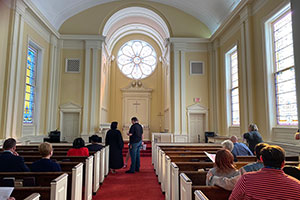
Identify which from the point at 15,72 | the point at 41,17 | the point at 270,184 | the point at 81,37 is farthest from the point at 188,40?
the point at 270,184

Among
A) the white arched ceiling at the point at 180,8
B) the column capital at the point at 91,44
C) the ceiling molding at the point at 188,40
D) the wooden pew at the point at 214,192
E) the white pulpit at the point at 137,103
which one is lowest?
the wooden pew at the point at 214,192

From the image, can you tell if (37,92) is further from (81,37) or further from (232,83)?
(232,83)

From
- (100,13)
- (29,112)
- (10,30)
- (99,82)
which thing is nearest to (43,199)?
(10,30)

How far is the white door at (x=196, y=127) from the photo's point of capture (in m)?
10.1

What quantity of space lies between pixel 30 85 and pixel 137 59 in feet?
22.3

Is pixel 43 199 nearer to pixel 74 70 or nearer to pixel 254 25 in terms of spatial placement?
pixel 254 25

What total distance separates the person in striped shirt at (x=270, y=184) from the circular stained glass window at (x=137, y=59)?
1208 cm

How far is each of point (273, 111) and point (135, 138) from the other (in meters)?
3.86

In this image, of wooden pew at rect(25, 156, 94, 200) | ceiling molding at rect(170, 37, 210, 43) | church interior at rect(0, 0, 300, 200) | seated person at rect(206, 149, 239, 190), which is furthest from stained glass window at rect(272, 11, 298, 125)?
wooden pew at rect(25, 156, 94, 200)

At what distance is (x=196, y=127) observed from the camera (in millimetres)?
10133

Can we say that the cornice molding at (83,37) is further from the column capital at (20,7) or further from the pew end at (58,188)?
→ the pew end at (58,188)

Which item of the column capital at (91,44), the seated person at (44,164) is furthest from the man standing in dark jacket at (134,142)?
the column capital at (91,44)

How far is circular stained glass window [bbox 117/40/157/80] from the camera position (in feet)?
44.3

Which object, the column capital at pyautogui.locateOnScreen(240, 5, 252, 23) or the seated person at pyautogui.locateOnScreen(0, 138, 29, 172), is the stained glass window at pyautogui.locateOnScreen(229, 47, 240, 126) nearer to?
the column capital at pyautogui.locateOnScreen(240, 5, 252, 23)
